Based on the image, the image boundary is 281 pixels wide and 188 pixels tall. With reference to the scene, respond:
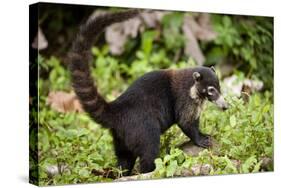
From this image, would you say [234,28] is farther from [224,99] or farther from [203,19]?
[224,99]

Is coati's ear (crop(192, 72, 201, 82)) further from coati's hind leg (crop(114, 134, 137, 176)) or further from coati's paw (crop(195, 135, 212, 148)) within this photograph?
coati's hind leg (crop(114, 134, 137, 176))

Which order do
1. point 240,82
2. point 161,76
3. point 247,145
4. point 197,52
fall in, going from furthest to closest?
point 197,52 → point 240,82 → point 247,145 → point 161,76

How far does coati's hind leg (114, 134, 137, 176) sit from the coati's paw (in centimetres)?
77

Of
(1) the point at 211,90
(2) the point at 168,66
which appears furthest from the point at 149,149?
(2) the point at 168,66

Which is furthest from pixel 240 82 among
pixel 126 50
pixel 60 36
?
pixel 60 36

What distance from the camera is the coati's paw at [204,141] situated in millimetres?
7414

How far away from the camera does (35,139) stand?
22.4 feet

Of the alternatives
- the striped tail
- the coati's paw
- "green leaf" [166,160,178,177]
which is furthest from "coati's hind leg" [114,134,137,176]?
the coati's paw

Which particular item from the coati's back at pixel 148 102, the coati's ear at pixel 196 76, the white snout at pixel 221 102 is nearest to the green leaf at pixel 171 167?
the coati's back at pixel 148 102

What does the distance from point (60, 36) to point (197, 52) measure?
215 centimetres

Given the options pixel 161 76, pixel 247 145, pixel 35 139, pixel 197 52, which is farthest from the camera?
pixel 197 52

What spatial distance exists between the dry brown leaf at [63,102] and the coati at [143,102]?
1.82m

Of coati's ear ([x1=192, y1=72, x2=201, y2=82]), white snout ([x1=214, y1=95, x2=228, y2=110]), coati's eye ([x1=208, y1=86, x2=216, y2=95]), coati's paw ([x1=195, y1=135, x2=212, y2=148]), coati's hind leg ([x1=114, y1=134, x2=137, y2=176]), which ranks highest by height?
coati's ear ([x1=192, y1=72, x2=201, y2=82])

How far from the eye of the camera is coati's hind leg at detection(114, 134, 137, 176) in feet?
23.4
